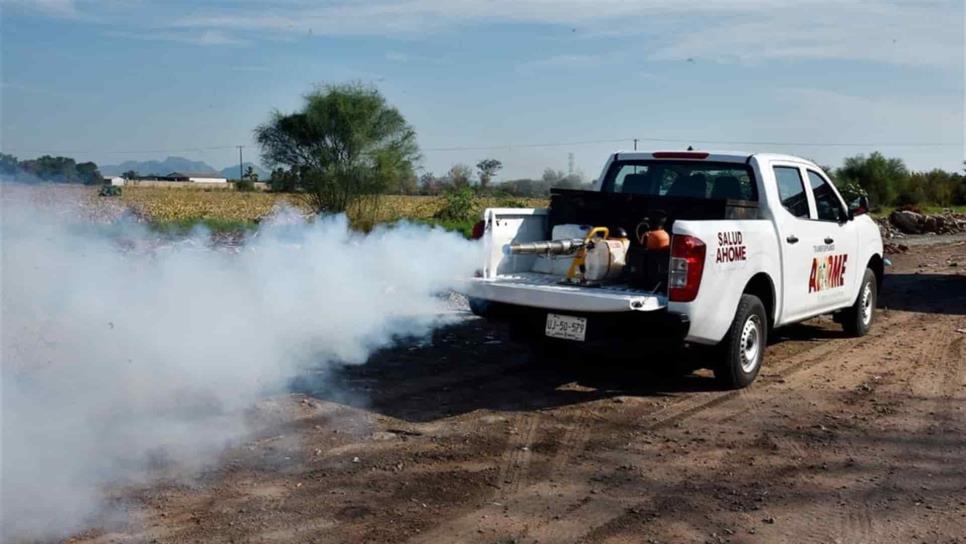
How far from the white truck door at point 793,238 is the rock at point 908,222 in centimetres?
2604

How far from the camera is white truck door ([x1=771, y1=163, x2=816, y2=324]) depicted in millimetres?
7961

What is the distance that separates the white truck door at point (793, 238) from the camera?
26.1ft

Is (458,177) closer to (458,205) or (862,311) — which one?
(458,205)

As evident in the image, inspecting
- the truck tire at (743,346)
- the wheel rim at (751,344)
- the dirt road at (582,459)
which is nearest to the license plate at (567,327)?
the dirt road at (582,459)

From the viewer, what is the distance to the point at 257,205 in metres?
38.5

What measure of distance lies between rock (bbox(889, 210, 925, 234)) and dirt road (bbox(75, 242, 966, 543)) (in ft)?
83.0

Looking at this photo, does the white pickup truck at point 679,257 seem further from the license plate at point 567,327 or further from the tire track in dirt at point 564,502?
the tire track in dirt at point 564,502

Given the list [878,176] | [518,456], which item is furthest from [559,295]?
[878,176]

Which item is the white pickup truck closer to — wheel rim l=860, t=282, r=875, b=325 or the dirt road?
the dirt road

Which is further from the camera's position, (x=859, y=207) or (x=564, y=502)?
(x=859, y=207)

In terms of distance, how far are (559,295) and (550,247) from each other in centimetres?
70

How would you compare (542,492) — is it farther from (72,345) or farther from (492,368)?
(72,345)

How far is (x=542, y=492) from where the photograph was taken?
16.7ft

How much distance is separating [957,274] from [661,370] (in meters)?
11.9
